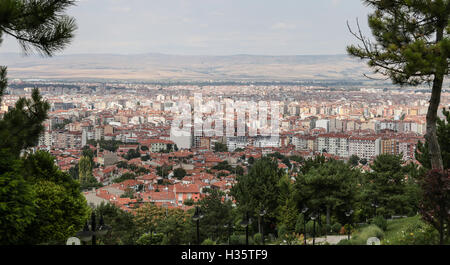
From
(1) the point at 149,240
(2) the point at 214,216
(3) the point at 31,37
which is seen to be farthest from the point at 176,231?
(3) the point at 31,37

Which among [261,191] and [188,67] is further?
[188,67]

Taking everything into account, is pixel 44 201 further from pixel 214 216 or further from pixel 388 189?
pixel 388 189

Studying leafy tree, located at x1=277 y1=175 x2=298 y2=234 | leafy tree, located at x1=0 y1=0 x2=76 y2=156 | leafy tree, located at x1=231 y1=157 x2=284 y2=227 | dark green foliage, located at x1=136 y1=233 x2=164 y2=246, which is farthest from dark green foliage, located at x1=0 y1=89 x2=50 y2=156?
leafy tree, located at x1=231 y1=157 x2=284 y2=227

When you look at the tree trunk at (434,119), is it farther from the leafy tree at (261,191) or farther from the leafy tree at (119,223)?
the leafy tree at (119,223)

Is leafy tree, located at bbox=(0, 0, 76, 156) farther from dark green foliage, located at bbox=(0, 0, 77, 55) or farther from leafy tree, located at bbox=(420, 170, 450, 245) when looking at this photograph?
leafy tree, located at bbox=(420, 170, 450, 245)

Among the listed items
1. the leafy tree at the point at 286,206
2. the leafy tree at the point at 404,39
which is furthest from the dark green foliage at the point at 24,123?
the leafy tree at the point at 286,206

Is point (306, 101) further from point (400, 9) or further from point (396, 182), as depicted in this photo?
point (400, 9)

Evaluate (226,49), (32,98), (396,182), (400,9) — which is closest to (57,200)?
(32,98)
